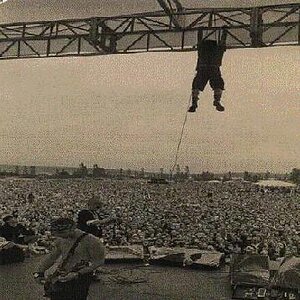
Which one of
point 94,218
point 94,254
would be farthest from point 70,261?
point 94,218

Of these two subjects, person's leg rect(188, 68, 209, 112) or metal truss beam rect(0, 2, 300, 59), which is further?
person's leg rect(188, 68, 209, 112)

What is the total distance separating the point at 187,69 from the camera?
5086 mm

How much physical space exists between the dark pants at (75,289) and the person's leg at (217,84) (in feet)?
6.62

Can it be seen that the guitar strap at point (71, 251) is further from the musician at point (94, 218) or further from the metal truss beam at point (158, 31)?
the metal truss beam at point (158, 31)

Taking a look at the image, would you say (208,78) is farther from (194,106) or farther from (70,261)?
(70,261)

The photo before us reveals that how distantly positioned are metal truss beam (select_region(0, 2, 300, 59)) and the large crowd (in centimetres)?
115

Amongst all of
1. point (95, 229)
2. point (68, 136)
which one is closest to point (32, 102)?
point (68, 136)

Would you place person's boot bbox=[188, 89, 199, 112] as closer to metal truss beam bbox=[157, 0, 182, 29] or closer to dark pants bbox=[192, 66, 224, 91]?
dark pants bbox=[192, 66, 224, 91]

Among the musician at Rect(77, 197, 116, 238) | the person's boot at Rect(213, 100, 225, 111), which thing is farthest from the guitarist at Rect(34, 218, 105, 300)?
the person's boot at Rect(213, 100, 225, 111)

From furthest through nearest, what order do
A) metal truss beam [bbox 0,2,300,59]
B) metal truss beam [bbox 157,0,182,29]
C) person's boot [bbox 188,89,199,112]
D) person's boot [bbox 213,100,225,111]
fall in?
person's boot [bbox 188,89,199,112] < person's boot [bbox 213,100,225,111] < metal truss beam [bbox 157,0,182,29] < metal truss beam [bbox 0,2,300,59]

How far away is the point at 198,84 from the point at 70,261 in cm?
212

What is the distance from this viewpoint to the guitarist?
328 cm

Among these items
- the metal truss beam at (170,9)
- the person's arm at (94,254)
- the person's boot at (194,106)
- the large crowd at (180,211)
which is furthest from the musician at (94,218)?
the metal truss beam at (170,9)

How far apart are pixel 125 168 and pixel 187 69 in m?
0.97
